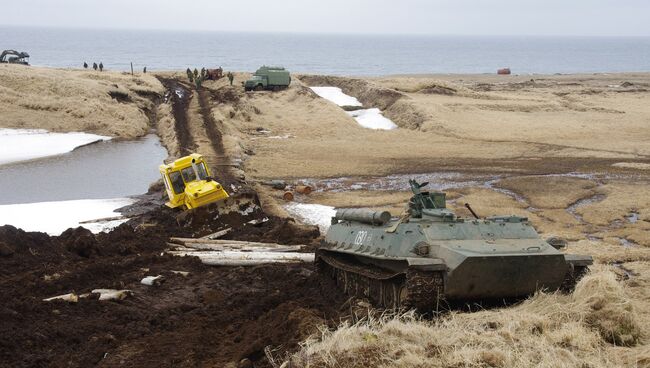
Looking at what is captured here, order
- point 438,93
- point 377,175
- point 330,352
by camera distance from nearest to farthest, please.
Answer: point 330,352
point 377,175
point 438,93

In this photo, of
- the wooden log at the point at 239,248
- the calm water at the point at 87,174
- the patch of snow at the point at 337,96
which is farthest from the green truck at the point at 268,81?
the wooden log at the point at 239,248

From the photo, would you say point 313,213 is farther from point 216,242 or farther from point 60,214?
point 60,214

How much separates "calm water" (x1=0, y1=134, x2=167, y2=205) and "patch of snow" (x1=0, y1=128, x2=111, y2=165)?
908 millimetres

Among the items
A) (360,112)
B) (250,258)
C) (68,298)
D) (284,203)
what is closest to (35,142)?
(284,203)

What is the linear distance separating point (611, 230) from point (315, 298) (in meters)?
12.4

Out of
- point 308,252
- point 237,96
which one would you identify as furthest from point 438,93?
point 308,252

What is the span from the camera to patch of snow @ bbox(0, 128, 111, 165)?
38.8 m

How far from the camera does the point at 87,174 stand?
34719mm

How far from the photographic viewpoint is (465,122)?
4994 centimetres

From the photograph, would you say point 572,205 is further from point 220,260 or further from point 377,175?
point 220,260

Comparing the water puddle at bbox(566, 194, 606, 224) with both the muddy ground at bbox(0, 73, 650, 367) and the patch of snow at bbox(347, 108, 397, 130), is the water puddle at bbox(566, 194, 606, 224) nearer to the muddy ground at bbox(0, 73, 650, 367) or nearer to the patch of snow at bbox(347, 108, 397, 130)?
the muddy ground at bbox(0, 73, 650, 367)

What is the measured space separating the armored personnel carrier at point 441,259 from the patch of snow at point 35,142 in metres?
27.8

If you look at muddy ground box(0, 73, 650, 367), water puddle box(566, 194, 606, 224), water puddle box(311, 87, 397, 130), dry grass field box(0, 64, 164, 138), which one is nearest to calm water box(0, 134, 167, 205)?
muddy ground box(0, 73, 650, 367)

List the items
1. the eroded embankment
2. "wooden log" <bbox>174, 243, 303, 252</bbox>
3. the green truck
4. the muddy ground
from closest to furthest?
the muddy ground, "wooden log" <bbox>174, 243, 303, 252</bbox>, the eroded embankment, the green truck
